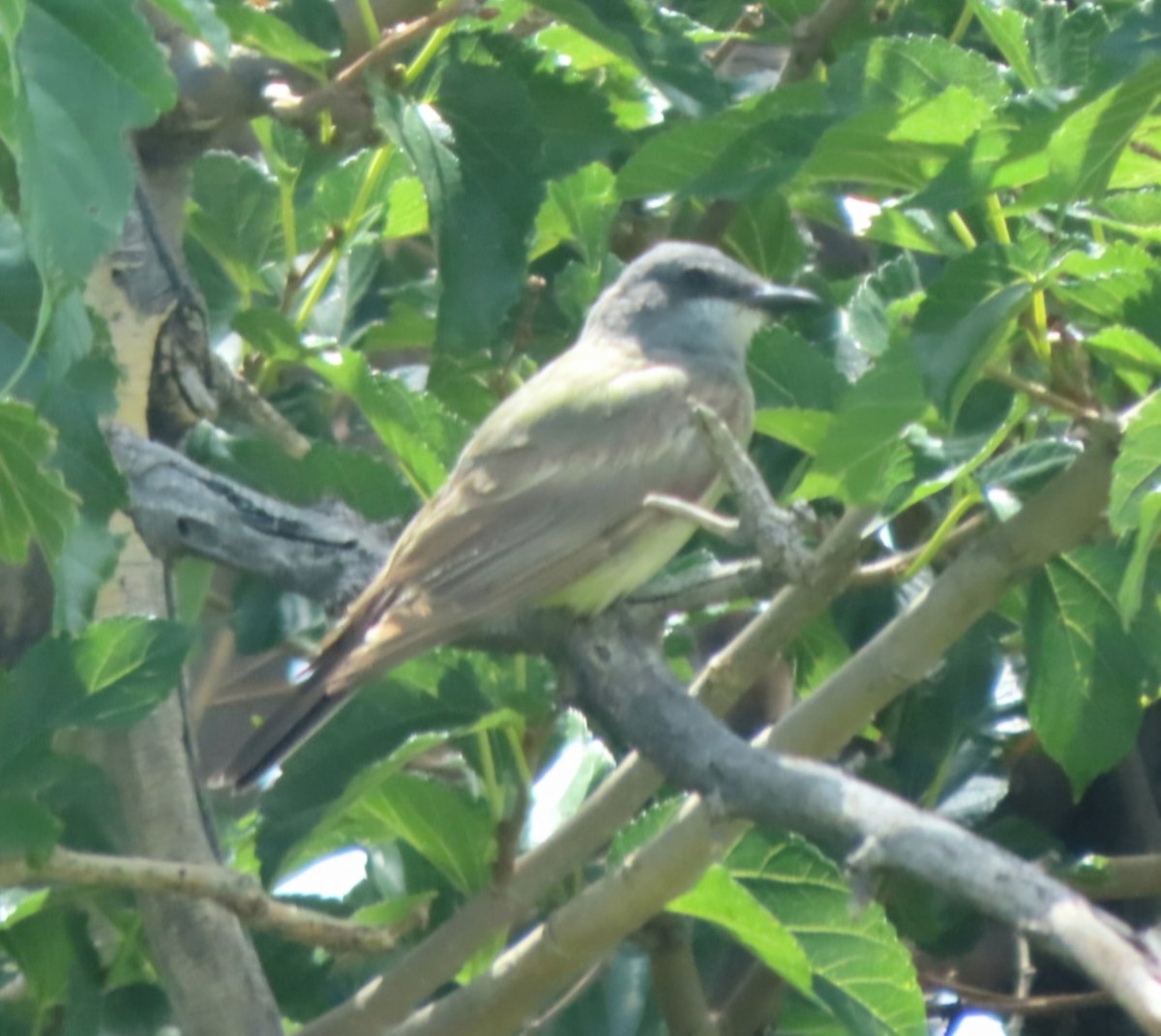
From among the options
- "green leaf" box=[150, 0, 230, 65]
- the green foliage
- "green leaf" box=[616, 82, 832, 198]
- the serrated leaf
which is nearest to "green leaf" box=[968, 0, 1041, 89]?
the green foliage

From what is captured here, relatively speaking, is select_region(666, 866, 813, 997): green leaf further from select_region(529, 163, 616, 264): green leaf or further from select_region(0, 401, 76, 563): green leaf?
select_region(529, 163, 616, 264): green leaf

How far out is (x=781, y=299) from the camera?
3889mm

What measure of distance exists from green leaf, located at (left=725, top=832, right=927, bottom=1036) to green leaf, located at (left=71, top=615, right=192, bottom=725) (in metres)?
1.01

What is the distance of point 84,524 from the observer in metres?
2.60

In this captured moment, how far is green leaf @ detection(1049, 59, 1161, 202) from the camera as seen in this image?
2.01 meters

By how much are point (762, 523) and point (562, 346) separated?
6.10ft

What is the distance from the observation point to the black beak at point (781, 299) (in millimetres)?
3783

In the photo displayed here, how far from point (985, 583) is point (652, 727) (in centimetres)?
53

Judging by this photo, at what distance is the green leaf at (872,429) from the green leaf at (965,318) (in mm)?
67

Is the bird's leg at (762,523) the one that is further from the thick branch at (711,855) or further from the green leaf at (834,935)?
the green leaf at (834,935)

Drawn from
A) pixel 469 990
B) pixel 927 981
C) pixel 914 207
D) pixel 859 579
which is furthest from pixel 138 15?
pixel 927 981

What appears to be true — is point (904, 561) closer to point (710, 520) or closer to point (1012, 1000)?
point (710, 520)

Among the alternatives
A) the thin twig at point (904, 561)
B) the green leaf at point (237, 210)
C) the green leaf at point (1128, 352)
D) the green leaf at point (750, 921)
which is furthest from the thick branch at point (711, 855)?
the green leaf at point (237, 210)

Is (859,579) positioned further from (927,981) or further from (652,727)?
(927,981)
